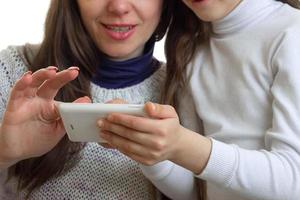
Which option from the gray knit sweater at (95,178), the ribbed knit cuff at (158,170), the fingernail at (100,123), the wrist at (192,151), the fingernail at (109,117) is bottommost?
the gray knit sweater at (95,178)

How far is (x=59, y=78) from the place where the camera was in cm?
69

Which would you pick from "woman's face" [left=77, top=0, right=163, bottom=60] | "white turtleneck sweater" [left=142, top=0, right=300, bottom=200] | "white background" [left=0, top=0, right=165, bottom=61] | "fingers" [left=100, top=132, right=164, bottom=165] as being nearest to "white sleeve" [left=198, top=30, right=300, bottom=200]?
"white turtleneck sweater" [left=142, top=0, right=300, bottom=200]

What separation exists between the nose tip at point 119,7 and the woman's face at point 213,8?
0.44ft

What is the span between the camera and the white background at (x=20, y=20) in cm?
164

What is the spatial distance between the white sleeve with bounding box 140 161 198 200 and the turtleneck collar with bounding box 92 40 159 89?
0.66ft

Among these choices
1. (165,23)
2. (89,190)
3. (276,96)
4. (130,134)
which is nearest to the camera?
(130,134)

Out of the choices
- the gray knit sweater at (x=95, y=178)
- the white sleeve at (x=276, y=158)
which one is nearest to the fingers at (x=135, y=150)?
the white sleeve at (x=276, y=158)

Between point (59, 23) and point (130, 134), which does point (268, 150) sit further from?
point (59, 23)

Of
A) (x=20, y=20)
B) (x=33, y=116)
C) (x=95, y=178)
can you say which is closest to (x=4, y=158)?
(x=33, y=116)

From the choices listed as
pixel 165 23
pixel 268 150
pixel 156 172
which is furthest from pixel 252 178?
pixel 165 23

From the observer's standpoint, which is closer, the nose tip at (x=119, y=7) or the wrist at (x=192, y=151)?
the wrist at (x=192, y=151)

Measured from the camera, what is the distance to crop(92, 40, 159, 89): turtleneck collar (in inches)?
39.3

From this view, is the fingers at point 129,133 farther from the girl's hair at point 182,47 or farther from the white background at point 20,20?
the white background at point 20,20

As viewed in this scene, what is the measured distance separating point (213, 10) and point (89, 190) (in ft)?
1.40
